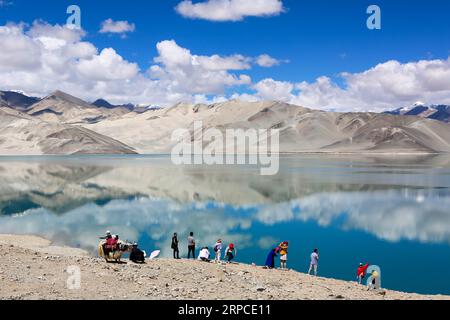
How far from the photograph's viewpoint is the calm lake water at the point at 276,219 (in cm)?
2488

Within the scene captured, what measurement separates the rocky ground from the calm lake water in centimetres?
355

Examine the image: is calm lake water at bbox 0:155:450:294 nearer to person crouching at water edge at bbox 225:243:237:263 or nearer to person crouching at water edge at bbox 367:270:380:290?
person crouching at water edge at bbox 367:270:380:290

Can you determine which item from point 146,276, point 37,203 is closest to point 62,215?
point 37,203

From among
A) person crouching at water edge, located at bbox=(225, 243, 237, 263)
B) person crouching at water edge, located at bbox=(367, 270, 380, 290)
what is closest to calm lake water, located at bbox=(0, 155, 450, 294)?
person crouching at water edge, located at bbox=(367, 270, 380, 290)

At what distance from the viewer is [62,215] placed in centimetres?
4047

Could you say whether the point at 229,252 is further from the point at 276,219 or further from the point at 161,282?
the point at 276,219

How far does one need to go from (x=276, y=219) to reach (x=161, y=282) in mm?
21532

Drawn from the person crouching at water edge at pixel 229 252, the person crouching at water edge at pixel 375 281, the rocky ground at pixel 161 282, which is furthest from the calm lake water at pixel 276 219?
the rocky ground at pixel 161 282

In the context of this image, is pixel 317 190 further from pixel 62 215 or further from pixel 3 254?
pixel 3 254

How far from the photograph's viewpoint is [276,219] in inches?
1463

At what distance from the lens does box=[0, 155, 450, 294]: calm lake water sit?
24875mm

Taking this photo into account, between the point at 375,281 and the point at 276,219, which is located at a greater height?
the point at 276,219

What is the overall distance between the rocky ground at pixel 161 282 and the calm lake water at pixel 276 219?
3553 mm

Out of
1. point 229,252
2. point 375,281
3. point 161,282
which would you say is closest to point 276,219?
point 229,252
